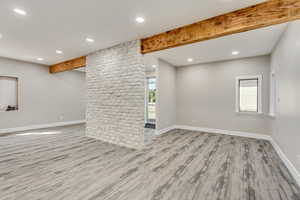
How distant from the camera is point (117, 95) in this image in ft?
13.2

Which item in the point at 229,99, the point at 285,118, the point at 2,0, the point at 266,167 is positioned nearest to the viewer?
the point at 2,0

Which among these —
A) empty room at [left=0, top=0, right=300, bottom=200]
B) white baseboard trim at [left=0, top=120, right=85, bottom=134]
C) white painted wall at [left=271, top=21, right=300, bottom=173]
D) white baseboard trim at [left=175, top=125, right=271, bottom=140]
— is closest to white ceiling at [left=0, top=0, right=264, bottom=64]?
empty room at [left=0, top=0, right=300, bottom=200]

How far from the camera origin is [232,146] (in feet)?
12.5

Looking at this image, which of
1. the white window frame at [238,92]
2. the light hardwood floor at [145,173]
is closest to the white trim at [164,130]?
the light hardwood floor at [145,173]

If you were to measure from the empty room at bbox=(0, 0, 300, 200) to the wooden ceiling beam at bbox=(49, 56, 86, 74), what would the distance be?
0.04 metres

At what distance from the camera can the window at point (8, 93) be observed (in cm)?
540

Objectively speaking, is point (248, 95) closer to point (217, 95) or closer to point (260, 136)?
point (217, 95)

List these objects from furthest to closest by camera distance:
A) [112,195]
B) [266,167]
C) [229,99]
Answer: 1. [229,99]
2. [266,167]
3. [112,195]

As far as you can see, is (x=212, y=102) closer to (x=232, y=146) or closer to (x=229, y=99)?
(x=229, y=99)

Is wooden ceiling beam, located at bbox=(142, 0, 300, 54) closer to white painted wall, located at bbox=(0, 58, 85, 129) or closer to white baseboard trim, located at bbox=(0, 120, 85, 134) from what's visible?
white painted wall, located at bbox=(0, 58, 85, 129)

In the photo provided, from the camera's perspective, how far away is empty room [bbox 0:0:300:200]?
2.15 m

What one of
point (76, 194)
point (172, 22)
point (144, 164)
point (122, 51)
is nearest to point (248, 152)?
point (144, 164)

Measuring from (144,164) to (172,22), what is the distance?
293 cm

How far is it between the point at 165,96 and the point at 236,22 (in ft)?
11.1
